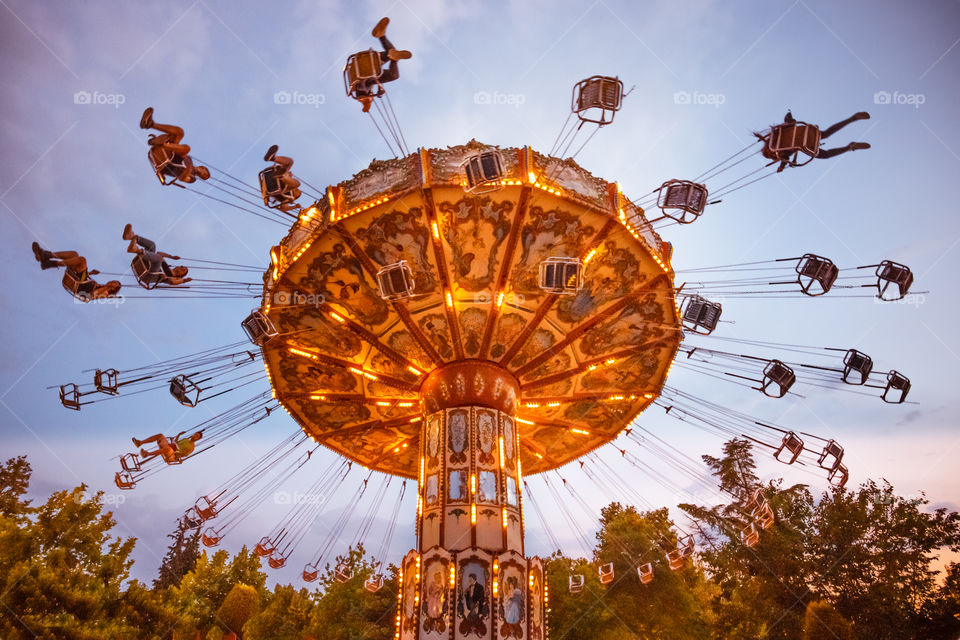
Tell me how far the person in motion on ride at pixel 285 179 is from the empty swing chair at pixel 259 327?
2709 millimetres

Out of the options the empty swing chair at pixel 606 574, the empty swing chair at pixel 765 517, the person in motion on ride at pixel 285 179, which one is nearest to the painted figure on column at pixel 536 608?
the empty swing chair at pixel 606 574

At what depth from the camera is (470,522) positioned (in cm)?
1141

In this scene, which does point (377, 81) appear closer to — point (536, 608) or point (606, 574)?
point (536, 608)

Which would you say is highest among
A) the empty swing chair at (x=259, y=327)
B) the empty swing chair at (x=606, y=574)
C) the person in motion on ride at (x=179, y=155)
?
the person in motion on ride at (x=179, y=155)

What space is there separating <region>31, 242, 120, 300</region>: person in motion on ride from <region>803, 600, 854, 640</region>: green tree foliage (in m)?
24.3

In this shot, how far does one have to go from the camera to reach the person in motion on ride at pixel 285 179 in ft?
33.8

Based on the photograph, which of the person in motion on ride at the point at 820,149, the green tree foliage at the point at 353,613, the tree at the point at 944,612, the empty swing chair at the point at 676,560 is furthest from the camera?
the green tree foliage at the point at 353,613

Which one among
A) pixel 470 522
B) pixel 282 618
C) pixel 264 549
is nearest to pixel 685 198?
pixel 470 522

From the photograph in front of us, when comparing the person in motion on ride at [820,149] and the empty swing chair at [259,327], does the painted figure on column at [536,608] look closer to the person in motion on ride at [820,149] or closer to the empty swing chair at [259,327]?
the empty swing chair at [259,327]

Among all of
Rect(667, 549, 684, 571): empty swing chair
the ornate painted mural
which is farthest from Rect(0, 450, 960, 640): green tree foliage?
the ornate painted mural

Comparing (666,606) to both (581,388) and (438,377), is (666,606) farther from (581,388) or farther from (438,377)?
(438,377)

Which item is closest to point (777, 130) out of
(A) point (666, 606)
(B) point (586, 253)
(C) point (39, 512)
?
(B) point (586, 253)

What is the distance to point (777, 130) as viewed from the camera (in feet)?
32.4

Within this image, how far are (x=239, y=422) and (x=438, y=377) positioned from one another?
5.44 metres
